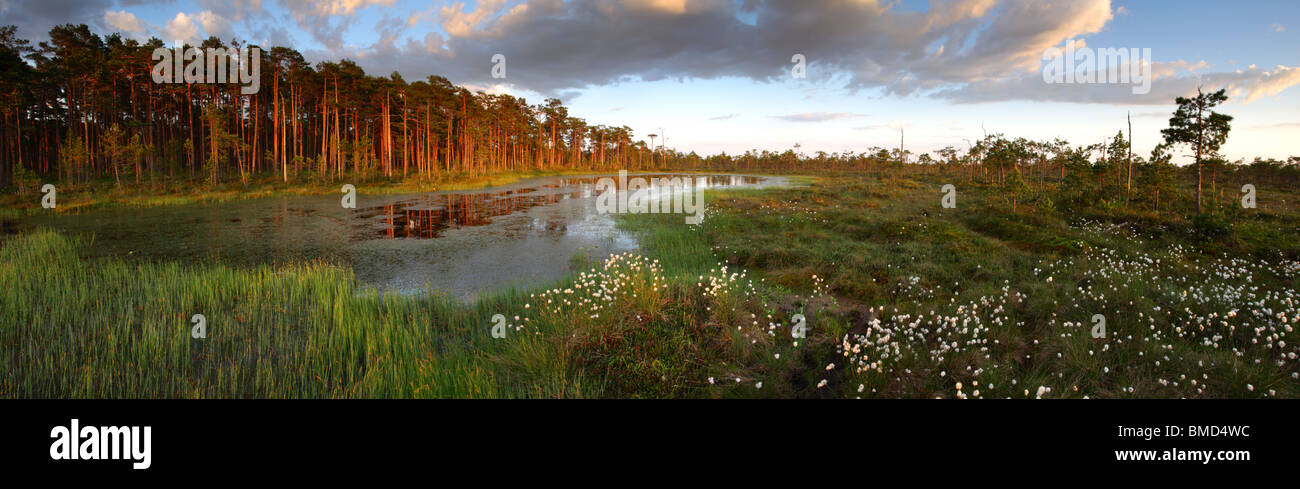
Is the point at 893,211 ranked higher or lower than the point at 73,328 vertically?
higher

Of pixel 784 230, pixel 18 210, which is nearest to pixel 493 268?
pixel 784 230

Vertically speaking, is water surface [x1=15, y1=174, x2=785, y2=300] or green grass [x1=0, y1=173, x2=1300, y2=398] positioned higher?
water surface [x1=15, y1=174, x2=785, y2=300]

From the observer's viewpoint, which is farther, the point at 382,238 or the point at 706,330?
the point at 382,238

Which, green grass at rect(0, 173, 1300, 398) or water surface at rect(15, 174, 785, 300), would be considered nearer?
green grass at rect(0, 173, 1300, 398)

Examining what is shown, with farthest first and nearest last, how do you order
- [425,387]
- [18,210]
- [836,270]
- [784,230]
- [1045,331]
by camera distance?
[18,210]
[784,230]
[836,270]
[1045,331]
[425,387]

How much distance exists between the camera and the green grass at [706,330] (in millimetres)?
4934

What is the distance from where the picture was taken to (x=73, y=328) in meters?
6.96

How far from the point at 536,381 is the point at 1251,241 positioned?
16.6 meters

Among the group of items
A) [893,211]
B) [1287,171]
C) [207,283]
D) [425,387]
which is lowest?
[425,387]

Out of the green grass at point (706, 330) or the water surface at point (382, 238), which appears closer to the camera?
the green grass at point (706, 330)

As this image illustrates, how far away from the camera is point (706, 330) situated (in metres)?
6.25

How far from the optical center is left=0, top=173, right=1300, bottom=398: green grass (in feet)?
16.2

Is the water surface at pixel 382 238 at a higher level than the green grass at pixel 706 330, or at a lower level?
higher

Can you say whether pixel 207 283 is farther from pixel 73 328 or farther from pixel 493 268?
pixel 493 268
